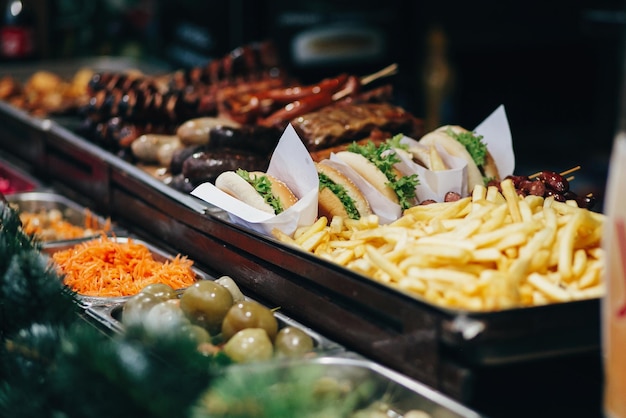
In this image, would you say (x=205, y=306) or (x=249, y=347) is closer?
(x=249, y=347)

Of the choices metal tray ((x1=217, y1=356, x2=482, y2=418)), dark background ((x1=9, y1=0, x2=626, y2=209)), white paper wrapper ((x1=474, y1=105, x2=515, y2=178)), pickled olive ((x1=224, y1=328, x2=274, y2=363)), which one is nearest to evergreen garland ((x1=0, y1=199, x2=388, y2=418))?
metal tray ((x1=217, y1=356, x2=482, y2=418))

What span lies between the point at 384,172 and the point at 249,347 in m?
1.09

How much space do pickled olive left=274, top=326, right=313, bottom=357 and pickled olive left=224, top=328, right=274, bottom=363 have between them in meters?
0.04

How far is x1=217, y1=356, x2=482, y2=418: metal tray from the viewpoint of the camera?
2.21m

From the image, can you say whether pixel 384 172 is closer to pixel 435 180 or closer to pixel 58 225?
pixel 435 180

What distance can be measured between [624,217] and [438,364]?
2.04 feet

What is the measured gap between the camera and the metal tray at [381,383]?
7.25 ft

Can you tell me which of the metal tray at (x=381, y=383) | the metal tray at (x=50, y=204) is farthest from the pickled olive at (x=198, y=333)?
the metal tray at (x=50, y=204)

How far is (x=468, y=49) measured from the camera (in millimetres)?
8062

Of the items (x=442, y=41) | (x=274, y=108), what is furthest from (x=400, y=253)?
(x=442, y=41)

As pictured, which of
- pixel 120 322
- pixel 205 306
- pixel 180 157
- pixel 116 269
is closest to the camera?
pixel 205 306

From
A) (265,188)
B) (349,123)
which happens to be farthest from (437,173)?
(349,123)

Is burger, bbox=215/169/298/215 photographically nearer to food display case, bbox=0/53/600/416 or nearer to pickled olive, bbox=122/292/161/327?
food display case, bbox=0/53/600/416

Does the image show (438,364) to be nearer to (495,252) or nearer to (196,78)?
(495,252)
